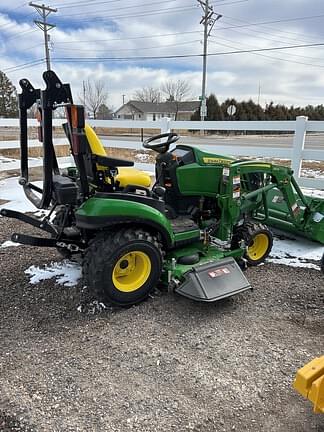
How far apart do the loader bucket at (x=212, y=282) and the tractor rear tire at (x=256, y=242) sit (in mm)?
722

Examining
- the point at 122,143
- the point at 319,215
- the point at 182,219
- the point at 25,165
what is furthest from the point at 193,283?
the point at 122,143

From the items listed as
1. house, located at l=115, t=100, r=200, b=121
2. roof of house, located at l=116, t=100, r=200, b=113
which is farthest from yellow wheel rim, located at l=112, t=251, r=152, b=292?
roof of house, located at l=116, t=100, r=200, b=113

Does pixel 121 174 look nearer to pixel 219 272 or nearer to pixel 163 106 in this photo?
pixel 219 272

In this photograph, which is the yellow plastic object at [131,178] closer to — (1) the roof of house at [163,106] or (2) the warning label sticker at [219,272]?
(2) the warning label sticker at [219,272]

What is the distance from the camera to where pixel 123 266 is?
3.04 m

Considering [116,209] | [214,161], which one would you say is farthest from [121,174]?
[214,161]

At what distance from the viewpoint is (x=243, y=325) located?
283cm

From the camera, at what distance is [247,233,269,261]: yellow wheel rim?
4.00 meters

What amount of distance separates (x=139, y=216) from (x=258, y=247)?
5.49 feet

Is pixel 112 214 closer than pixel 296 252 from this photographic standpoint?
Yes

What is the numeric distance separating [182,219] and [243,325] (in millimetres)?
1211

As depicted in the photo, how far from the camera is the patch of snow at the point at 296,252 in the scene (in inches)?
161

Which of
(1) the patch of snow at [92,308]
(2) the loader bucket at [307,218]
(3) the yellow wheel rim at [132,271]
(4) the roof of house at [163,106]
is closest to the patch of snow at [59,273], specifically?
(1) the patch of snow at [92,308]

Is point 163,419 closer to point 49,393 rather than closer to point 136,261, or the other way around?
point 49,393
